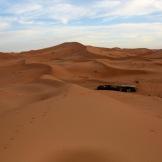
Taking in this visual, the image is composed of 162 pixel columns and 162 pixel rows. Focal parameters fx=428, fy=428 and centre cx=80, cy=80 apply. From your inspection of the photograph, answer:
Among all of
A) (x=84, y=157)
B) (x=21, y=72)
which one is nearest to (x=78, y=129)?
(x=84, y=157)

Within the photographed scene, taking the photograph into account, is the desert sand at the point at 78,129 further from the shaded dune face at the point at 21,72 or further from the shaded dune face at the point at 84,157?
the shaded dune face at the point at 21,72

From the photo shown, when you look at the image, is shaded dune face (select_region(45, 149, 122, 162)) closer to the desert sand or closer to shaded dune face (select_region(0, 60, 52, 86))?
the desert sand

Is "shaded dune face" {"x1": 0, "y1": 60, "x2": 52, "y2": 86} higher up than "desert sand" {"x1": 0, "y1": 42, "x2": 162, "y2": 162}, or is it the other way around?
"desert sand" {"x1": 0, "y1": 42, "x2": 162, "y2": 162}

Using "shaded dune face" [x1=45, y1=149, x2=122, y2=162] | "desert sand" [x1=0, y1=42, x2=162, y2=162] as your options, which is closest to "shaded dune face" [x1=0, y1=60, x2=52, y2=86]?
"desert sand" [x1=0, y1=42, x2=162, y2=162]

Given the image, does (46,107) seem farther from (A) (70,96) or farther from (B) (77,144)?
(B) (77,144)

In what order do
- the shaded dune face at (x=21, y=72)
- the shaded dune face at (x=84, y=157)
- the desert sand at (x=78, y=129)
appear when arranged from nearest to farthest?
the shaded dune face at (x=84, y=157) < the desert sand at (x=78, y=129) < the shaded dune face at (x=21, y=72)

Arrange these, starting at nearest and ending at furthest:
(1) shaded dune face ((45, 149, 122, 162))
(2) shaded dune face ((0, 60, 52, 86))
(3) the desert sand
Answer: (1) shaded dune face ((45, 149, 122, 162)), (3) the desert sand, (2) shaded dune face ((0, 60, 52, 86))

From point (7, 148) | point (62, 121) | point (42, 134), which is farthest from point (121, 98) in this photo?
point (7, 148)

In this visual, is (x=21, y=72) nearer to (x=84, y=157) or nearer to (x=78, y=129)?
(x=78, y=129)

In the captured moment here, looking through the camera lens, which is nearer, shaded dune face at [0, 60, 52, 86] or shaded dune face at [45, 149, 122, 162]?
shaded dune face at [45, 149, 122, 162]

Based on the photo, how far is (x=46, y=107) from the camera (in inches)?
254

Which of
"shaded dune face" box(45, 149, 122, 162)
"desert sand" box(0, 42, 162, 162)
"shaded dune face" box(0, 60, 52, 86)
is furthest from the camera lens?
"shaded dune face" box(0, 60, 52, 86)

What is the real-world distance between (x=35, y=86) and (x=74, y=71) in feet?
18.0

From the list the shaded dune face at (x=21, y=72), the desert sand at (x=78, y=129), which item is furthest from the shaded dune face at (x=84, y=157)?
the shaded dune face at (x=21, y=72)
